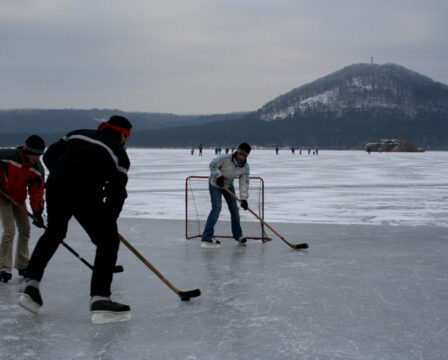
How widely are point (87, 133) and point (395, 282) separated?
3.40 metres

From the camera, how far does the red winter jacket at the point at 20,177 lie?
5.09m

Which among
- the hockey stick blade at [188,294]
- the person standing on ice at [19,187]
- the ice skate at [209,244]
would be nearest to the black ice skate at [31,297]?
the person standing on ice at [19,187]

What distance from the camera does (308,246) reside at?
7.27m

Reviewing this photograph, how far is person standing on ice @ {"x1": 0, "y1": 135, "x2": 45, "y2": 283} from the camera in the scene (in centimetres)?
506

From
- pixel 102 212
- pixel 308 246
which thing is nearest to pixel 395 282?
pixel 308 246

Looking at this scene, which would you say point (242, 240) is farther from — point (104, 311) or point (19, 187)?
point (104, 311)

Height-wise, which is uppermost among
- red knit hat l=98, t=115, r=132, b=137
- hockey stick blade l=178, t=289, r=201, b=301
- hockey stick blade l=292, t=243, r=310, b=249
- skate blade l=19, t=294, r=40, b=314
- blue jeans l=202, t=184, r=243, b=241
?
red knit hat l=98, t=115, r=132, b=137

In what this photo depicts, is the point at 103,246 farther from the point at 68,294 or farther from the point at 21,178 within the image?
the point at 21,178

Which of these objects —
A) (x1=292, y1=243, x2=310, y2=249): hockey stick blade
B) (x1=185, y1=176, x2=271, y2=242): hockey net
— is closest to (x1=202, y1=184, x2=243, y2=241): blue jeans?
(x1=185, y1=176, x2=271, y2=242): hockey net

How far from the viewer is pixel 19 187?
520 cm

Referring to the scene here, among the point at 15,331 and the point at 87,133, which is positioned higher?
the point at 87,133

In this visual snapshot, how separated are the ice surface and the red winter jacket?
2.92 feet

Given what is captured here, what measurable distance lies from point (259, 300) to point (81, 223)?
1723 millimetres

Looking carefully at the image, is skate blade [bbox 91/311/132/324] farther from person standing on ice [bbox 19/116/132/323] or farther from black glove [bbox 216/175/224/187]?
black glove [bbox 216/175/224/187]
